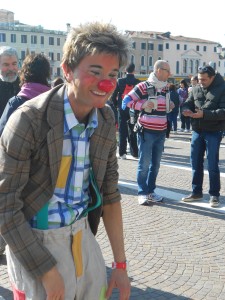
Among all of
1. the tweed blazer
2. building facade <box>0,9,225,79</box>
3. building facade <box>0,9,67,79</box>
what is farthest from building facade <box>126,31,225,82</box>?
the tweed blazer

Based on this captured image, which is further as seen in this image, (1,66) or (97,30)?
(1,66)

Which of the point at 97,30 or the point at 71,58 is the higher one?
the point at 97,30

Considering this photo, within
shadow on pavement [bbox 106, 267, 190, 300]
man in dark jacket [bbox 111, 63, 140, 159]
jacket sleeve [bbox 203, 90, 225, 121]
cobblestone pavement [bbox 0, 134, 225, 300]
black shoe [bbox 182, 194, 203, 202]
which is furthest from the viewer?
man in dark jacket [bbox 111, 63, 140, 159]

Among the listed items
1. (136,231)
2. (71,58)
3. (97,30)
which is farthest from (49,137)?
(136,231)

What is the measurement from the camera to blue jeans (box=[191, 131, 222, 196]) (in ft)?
20.9

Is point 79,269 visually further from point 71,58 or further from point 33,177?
point 71,58

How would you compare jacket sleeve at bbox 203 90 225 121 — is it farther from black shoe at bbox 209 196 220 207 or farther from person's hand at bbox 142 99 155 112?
black shoe at bbox 209 196 220 207

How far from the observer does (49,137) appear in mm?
1742

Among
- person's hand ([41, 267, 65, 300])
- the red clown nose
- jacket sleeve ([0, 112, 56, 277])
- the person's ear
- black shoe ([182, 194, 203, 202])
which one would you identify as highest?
the person's ear

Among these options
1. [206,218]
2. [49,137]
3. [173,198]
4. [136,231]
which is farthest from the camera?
[173,198]

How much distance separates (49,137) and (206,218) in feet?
14.7

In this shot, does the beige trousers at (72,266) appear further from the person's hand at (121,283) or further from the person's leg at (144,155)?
the person's leg at (144,155)

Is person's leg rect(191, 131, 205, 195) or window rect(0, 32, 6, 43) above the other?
window rect(0, 32, 6, 43)

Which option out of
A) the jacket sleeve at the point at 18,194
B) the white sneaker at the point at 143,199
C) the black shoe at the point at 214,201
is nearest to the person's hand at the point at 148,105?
the white sneaker at the point at 143,199
